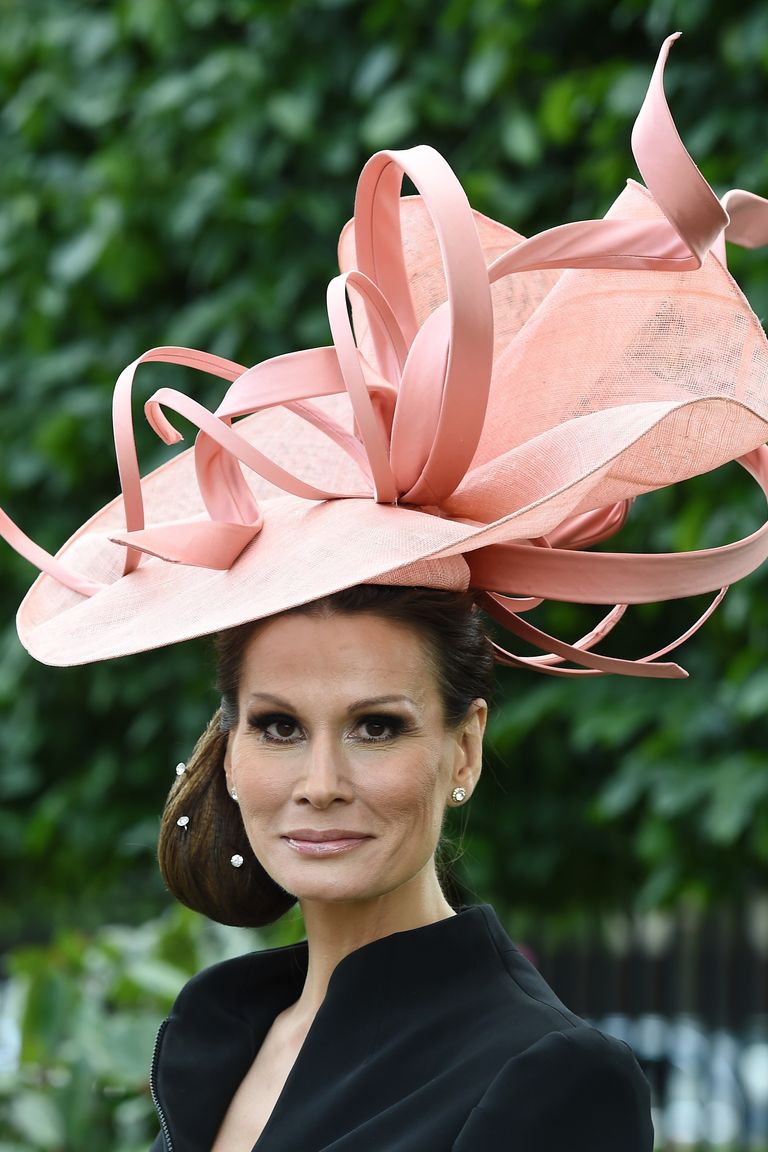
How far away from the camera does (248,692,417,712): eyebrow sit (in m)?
1.69

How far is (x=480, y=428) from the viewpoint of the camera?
1698mm

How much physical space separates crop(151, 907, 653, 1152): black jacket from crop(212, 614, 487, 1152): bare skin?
0.35 feet

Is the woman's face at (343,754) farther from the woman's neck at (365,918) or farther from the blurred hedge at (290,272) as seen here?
the blurred hedge at (290,272)

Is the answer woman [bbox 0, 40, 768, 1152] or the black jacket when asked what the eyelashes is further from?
the black jacket

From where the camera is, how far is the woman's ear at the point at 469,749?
1.82m

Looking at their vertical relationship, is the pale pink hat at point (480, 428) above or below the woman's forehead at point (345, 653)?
above

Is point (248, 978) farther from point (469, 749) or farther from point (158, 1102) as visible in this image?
point (469, 749)

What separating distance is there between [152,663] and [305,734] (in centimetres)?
297

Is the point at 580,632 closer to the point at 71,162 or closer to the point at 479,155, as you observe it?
the point at 479,155

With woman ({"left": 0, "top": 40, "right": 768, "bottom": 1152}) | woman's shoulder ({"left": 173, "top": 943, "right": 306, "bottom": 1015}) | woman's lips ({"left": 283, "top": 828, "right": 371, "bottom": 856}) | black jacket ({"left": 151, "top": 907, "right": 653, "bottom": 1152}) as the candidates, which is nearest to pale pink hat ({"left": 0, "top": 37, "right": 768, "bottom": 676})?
woman ({"left": 0, "top": 40, "right": 768, "bottom": 1152})

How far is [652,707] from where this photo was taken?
379cm

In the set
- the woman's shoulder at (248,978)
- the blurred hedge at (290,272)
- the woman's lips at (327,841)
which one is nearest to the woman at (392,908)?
the woman's lips at (327,841)

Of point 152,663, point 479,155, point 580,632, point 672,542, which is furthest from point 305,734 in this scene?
point 152,663

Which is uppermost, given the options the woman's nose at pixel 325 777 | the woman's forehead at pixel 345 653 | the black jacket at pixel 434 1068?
the woman's forehead at pixel 345 653
